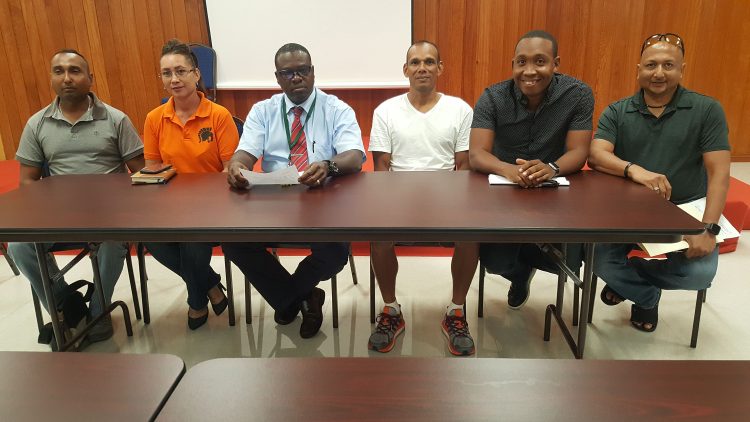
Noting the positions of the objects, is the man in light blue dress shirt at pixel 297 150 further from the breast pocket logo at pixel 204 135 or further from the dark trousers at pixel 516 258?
the dark trousers at pixel 516 258

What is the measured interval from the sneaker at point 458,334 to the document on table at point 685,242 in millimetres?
796

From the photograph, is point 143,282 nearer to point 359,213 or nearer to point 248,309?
point 248,309

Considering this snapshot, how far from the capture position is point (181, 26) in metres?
4.74

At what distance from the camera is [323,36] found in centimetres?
466

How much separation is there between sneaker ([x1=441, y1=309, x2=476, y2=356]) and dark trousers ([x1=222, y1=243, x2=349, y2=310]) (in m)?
0.54

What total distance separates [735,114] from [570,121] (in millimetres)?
3627

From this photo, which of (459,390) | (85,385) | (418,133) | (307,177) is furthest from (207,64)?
(459,390)

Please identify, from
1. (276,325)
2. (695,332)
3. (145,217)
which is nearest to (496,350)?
(695,332)

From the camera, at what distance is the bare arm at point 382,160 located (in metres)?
2.47

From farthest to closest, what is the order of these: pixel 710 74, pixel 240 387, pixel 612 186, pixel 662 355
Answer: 1. pixel 710 74
2. pixel 662 355
3. pixel 612 186
4. pixel 240 387

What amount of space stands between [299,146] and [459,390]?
1.79m

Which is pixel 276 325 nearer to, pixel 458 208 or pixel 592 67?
pixel 458 208

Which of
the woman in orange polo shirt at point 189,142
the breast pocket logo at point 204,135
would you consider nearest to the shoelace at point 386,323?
the woman in orange polo shirt at point 189,142

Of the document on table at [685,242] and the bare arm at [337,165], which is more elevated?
the bare arm at [337,165]
